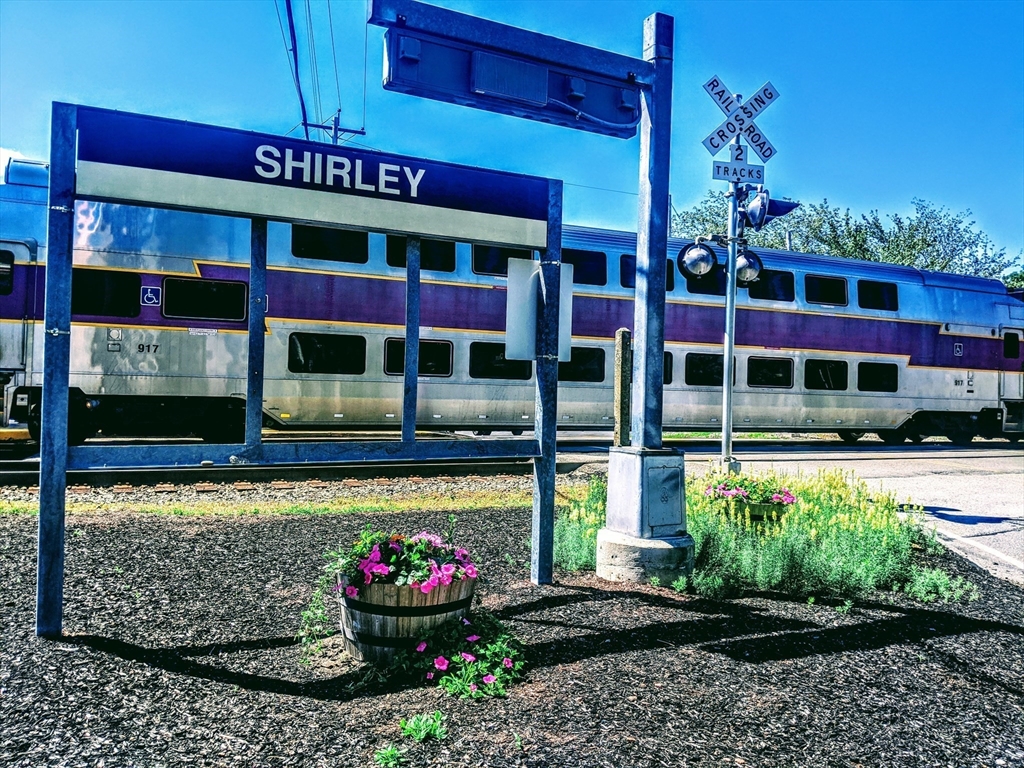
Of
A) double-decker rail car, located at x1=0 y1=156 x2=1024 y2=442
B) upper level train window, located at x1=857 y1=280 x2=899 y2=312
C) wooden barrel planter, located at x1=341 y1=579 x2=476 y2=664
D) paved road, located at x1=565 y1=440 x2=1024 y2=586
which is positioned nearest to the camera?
wooden barrel planter, located at x1=341 y1=579 x2=476 y2=664

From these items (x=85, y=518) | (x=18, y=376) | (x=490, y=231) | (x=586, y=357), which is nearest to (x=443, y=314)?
(x=586, y=357)

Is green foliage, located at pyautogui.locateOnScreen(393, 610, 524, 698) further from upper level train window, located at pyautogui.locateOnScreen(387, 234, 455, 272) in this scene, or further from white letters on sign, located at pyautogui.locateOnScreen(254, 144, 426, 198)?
upper level train window, located at pyautogui.locateOnScreen(387, 234, 455, 272)

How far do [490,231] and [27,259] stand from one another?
10199mm

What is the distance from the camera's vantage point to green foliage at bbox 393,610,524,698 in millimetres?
3395

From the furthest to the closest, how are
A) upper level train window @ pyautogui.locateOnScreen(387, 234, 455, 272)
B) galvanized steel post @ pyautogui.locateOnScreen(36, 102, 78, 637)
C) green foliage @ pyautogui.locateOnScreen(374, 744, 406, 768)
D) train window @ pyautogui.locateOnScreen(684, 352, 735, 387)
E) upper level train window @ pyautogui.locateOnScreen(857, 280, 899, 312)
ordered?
1. upper level train window @ pyautogui.locateOnScreen(857, 280, 899, 312)
2. train window @ pyautogui.locateOnScreen(684, 352, 735, 387)
3. upper level train window @ pyautogui.locateOnScreen(387, 234, 455, 272)
4. galvanized steel post @ pyautogui.locateOnScreen(36, 102, 78, 637)
5. green foliage @ pyautogui.locateOnScreen(374, 744, 406, 768)

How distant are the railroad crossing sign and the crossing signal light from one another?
1.71 feet

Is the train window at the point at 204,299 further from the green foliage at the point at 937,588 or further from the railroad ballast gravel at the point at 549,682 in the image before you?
the green foliage at the point at 937,588

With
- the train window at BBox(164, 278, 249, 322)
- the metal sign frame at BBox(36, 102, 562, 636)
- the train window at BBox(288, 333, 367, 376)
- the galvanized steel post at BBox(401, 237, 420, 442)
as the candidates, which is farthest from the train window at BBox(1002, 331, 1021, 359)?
the galvanized steel post at BBox(401, 237, 420, 442)

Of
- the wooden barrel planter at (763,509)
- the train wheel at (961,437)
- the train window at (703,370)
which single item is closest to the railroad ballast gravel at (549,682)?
the wooden barrel planter at (763,509)

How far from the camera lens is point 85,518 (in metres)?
7.02

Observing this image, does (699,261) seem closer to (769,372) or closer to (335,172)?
(335,172)

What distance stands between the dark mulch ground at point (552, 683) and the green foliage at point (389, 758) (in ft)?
0.21

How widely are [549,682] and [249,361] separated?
2286 millimetres

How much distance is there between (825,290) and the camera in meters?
18.9
